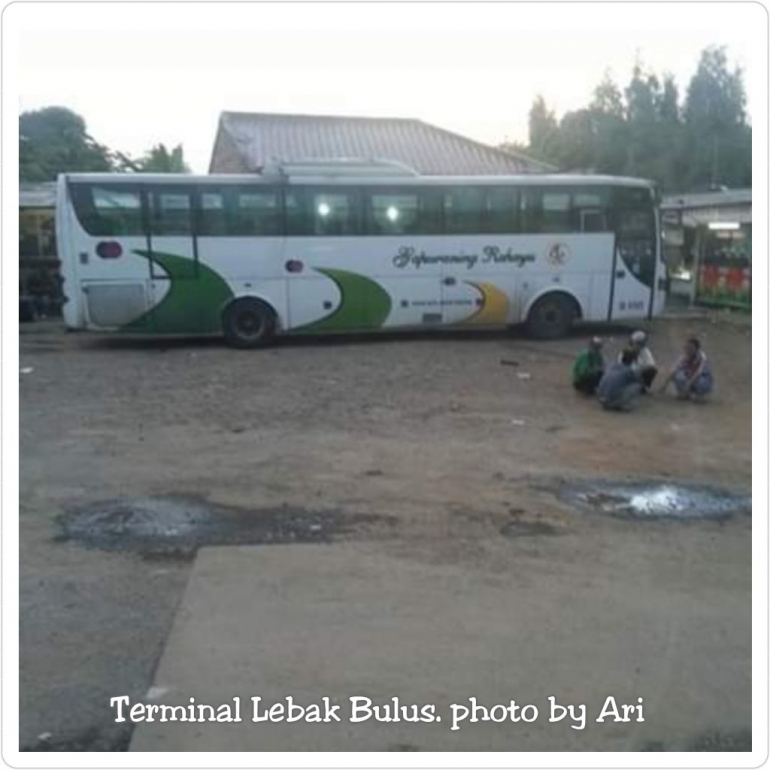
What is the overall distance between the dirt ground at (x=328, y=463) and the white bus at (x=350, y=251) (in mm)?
803

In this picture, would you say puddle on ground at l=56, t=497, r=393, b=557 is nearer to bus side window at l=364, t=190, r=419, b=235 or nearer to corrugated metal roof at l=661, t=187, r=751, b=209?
bus side window at l=364, t=190, r=419, b=235

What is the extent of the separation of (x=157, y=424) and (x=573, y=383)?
4249 mm

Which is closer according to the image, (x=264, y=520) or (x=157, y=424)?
(x=264, y=520)

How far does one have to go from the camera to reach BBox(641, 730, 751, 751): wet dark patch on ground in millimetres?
2654

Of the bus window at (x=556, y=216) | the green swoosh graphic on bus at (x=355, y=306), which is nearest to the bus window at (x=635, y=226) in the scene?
the bus window at (x=556, y=216)

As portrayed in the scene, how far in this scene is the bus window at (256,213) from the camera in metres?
11.9

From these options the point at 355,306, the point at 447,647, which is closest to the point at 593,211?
the point at 355,306

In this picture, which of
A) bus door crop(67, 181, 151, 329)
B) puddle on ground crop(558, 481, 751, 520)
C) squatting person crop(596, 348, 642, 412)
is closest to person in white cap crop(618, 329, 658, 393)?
squatting person crop(596, 348, 642, 412)

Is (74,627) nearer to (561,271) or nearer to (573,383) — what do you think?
(573,383)

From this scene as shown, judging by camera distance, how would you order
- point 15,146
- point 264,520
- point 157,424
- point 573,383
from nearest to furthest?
point 15,146, point 264,520, point 157,424, point 573,383

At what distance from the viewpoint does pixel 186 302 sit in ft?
39.5

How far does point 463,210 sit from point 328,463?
287 inches

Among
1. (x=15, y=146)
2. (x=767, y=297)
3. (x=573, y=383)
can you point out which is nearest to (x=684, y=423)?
(x=573, y=383)

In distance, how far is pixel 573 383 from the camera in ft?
30.0
